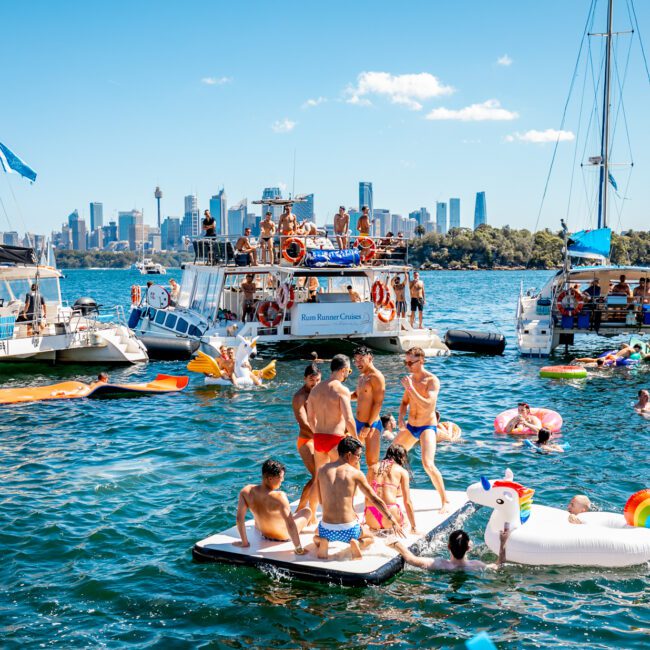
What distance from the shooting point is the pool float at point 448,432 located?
15492 mm

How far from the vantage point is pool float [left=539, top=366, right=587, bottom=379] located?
22562 millimetres

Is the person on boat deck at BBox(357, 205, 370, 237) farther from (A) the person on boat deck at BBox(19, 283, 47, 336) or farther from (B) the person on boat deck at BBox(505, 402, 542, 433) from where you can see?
(B) the person on boat deck at BBox(505, 402, 542, 433)

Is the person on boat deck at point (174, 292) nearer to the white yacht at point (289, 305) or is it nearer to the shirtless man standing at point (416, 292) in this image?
the white yacht at point (289, 305)

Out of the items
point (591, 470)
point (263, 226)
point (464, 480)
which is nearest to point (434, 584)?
point (464, 480)

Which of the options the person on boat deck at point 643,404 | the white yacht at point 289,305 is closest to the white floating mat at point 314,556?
the person on boat deck at point 643,404

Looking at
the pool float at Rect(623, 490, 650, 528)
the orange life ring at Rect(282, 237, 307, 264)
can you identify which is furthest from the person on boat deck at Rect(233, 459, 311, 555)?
the orange life ring at Rect(282, 237, 307, 264)

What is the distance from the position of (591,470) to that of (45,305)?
18531 millimetres

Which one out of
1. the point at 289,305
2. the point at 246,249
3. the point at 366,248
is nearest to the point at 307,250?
the point at 289,305

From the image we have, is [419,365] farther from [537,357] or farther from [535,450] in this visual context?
[537,357]

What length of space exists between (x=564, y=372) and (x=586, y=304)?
500 cm

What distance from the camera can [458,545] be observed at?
932 centimetres

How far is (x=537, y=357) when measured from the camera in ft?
89.1

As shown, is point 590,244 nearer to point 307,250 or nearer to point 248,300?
point 307,250

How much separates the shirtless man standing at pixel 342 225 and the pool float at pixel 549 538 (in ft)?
57.1
